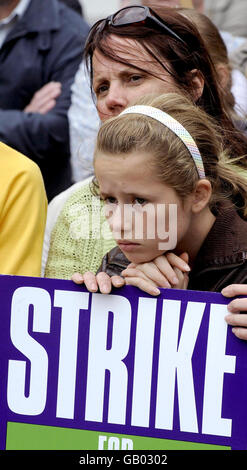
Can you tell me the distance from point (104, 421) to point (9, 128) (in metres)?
2.35

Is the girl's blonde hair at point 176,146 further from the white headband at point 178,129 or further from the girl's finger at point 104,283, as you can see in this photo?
the girl's finger at point 104,283

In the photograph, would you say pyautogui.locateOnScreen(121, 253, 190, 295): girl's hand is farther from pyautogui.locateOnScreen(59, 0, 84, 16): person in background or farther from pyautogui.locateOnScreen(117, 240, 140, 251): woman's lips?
pyautogui.locateOnScreen(59, 0, 84, 16): person in background

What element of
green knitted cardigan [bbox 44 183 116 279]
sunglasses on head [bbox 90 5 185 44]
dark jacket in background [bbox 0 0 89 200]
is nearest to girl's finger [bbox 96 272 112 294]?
green knitted cardigan [bbox 44 183 116 279]

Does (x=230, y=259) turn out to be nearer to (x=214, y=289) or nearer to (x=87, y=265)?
(x=214, y=289)

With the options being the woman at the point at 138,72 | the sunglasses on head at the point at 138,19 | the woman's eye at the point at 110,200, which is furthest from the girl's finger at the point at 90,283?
the sunglasses on head at the point at 138,19

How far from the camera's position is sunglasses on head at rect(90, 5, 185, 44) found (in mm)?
2934

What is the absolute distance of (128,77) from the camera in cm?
292

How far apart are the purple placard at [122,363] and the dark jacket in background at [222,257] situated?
0.18 meters

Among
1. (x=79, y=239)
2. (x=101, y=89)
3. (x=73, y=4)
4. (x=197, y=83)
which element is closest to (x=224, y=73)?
(x=197, y=83)

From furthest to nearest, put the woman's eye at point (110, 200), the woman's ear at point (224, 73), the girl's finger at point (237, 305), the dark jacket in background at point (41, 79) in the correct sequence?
the dark jacket in background at point (41, 79), the woman's ear at point (224, 73), the woman's eye at point (110, 200), the girl's finger at point (237, 305)

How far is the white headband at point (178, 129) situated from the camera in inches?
96.7

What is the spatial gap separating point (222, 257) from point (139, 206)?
0.28m

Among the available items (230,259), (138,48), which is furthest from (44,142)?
(230,259)
